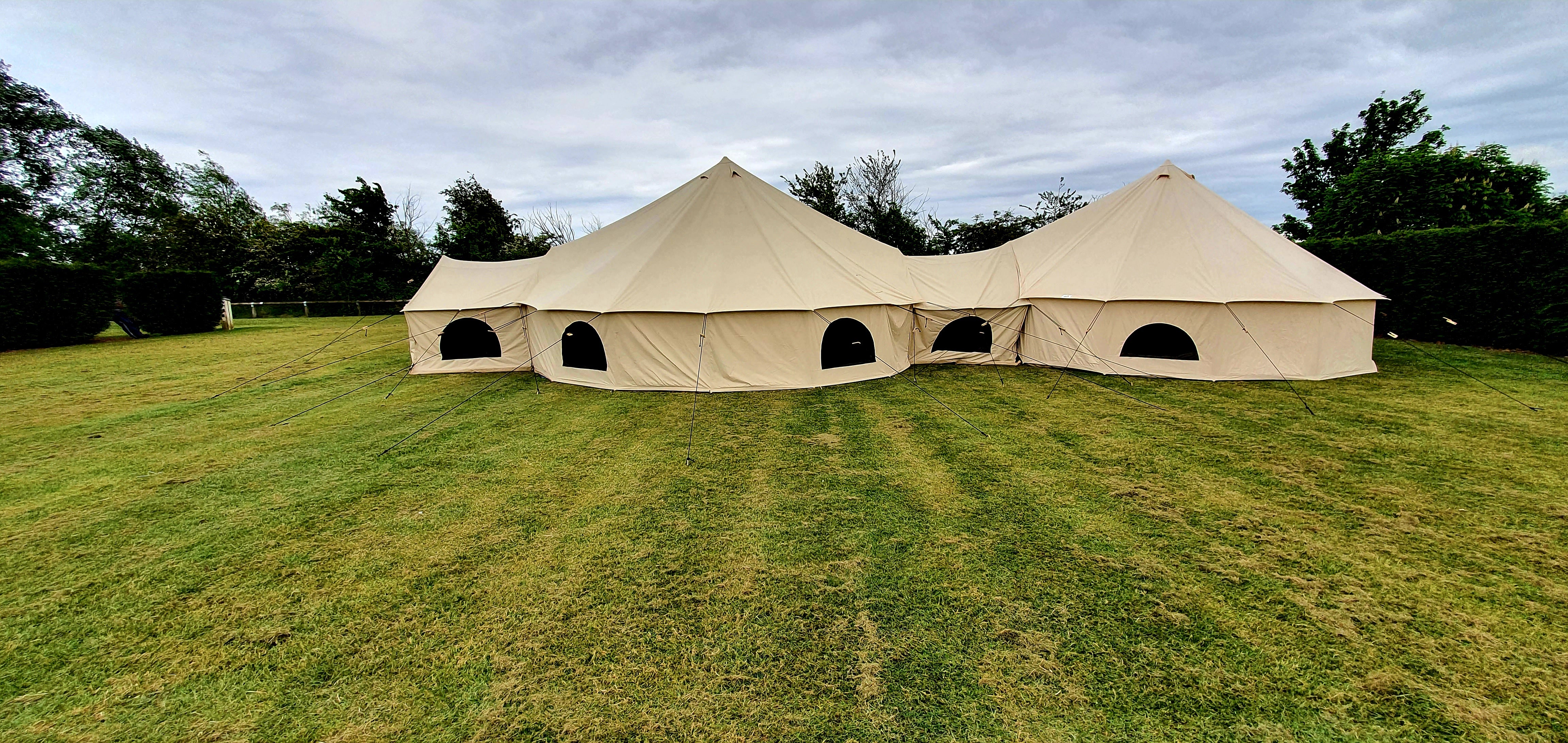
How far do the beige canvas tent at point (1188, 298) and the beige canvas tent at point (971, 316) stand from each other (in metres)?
0.30

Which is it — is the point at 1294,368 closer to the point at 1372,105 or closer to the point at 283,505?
the point at 283,505

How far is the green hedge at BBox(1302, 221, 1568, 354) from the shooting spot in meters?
8.77

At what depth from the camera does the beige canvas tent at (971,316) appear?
9.73m

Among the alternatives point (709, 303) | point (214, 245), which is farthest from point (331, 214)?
point (709, 303)

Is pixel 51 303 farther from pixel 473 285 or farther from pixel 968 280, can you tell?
pixel 968 280

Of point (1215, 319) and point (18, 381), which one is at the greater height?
point (1215, 319)

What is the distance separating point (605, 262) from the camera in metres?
8.88

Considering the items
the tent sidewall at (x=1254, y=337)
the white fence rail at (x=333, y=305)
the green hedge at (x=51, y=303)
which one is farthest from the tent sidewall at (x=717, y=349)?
the white fence rail at (x=333, y=305)

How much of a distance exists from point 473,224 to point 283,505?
93.8ft

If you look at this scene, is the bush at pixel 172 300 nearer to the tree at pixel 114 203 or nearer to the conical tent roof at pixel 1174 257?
the tree at pixel 114 203

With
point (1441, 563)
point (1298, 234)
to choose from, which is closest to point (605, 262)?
point (1441, 563)

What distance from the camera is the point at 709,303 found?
24.7ft

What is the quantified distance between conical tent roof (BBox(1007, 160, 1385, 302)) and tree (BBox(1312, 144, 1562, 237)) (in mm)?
10506

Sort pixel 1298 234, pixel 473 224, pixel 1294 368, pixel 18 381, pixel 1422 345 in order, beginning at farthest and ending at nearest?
pixel 473 224, pixel 1298 234, pixel 1422 345, pixel 18 381, pixel 1294 368
